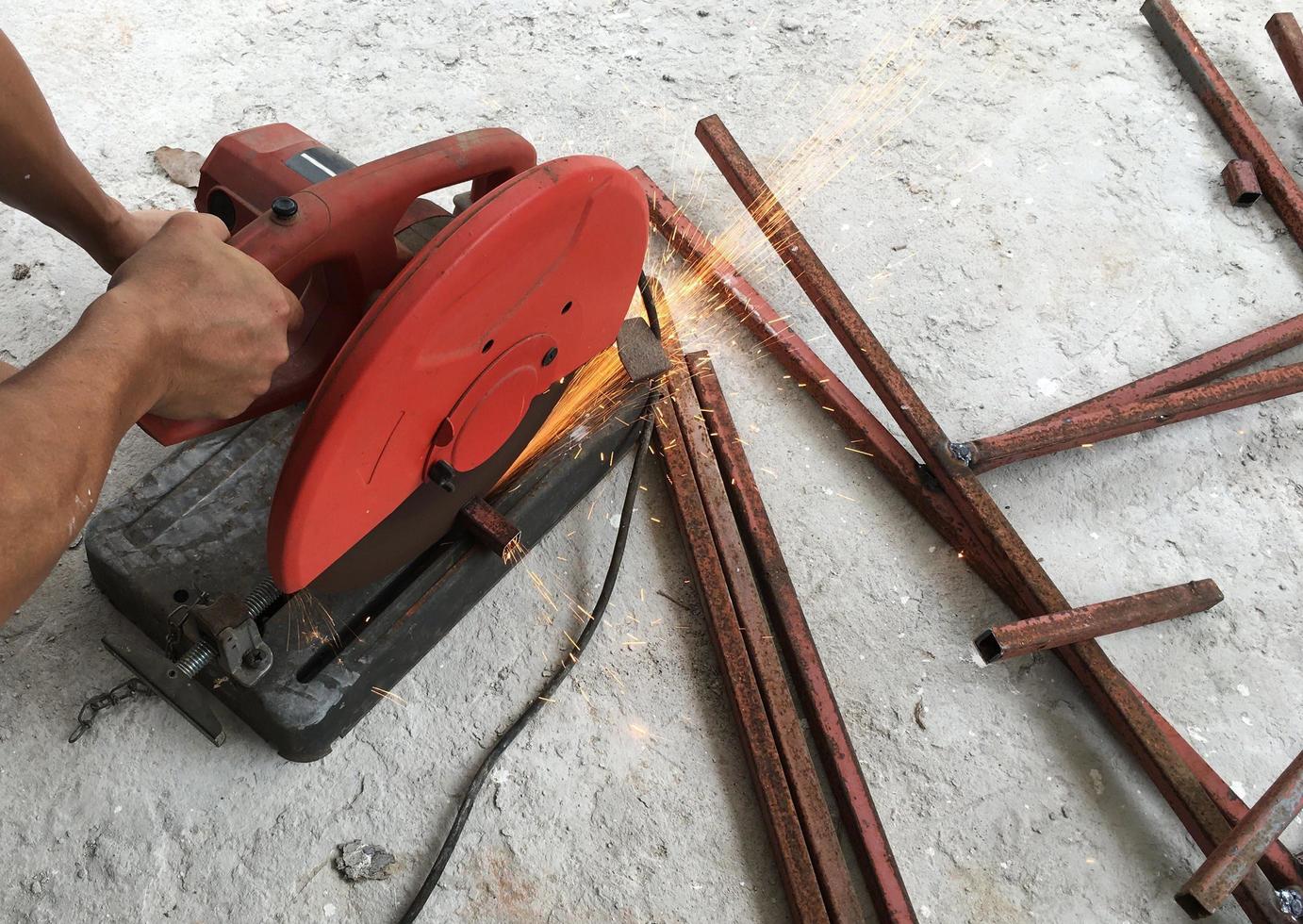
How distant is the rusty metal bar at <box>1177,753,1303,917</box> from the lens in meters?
1.87

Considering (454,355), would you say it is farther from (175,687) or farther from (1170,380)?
(1170,380)

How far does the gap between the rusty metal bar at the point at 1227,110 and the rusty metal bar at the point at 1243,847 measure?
1883mm

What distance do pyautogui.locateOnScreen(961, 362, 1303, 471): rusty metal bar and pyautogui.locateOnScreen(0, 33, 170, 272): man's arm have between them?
6.46 ft

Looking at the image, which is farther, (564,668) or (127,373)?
(564,668)

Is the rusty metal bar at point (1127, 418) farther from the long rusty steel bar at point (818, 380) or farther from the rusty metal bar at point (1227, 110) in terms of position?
the rusty metal bar at point (1227, 110)

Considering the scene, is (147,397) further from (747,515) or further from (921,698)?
(921,698)

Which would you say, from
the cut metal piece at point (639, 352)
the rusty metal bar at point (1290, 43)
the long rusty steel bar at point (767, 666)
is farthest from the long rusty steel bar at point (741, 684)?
the rusty metal bar at point (1290, 43)

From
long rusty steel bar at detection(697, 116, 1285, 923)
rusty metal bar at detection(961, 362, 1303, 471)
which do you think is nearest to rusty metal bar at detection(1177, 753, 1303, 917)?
long rusty steel bar at detection(697, 116, 1285, 923)

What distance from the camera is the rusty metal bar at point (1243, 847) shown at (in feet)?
6.15

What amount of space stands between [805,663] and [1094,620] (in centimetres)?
64

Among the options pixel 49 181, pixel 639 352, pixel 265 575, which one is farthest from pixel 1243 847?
pixel 49 181

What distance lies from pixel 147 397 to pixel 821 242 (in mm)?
2151

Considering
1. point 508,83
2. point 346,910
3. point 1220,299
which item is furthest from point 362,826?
point 1220,299

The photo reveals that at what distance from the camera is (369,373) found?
1.41 metres
